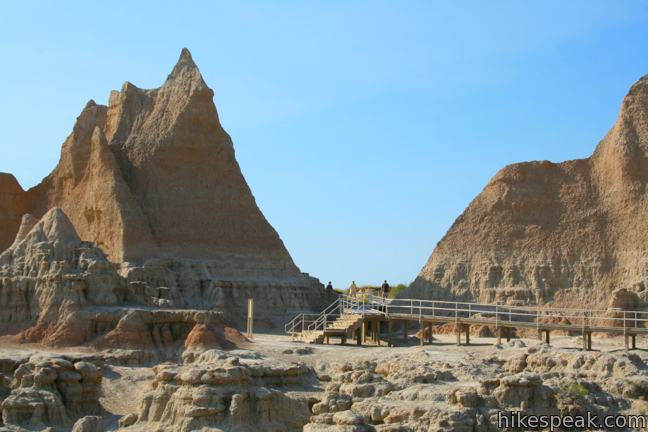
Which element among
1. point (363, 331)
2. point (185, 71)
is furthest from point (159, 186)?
point (363, 331)

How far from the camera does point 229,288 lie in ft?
218

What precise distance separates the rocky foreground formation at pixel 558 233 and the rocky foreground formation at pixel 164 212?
390 inches

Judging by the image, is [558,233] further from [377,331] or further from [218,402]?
[218,402]

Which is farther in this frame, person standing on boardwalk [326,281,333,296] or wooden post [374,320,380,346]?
person standing on boardwalk [326,281,333,296]

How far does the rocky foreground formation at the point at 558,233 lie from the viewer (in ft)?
217

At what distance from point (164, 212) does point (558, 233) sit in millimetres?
25154

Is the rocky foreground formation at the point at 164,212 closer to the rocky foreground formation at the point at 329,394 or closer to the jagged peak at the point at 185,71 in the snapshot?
the jagged peak at the point at 185,71

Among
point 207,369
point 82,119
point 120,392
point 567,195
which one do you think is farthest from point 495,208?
point 207,369

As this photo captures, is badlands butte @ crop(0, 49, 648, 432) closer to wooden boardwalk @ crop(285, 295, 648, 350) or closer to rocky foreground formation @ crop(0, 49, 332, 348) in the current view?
rocky foreground formation @ crop(0, 49, 332, 348)

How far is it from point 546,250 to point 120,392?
34.6 meters

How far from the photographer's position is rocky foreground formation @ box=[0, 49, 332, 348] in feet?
204

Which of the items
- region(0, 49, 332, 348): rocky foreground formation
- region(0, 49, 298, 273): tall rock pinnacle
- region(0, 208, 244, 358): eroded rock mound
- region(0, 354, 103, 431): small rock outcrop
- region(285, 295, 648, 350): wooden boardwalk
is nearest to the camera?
region(0, 354, 103, 431): small rock outcrop

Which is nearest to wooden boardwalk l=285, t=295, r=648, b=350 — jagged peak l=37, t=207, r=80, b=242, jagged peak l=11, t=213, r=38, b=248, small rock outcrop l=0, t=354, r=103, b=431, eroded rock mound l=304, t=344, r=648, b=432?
eroded rock mound l=304, t=344, r=648, b=432

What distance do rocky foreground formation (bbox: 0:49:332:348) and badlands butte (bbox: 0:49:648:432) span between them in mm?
136
